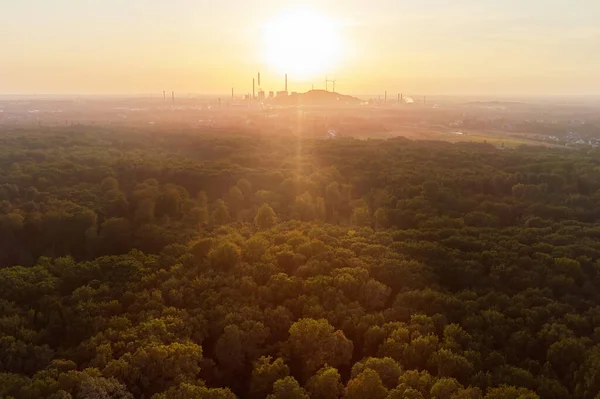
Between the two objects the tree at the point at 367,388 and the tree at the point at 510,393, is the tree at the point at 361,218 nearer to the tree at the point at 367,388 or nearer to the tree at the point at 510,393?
the tree at the point at 367,388

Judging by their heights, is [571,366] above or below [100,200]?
below

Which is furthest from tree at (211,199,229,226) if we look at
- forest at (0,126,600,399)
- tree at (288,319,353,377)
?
tree at (288,319,353,377)

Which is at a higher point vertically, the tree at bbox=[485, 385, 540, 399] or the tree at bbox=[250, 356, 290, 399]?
the tree at bbox=[485, 385, 540, 399]

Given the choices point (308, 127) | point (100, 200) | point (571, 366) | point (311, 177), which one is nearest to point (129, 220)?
point (100, 200)

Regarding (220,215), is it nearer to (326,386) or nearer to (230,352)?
(230,352)

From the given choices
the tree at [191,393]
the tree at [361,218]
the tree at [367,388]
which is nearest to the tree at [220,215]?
the tree at [361,218]

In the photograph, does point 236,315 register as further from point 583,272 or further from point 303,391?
point 583,272

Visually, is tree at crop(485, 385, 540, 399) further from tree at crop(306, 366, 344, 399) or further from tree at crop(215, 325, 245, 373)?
tree at crop(215, 325, 245, 373)
